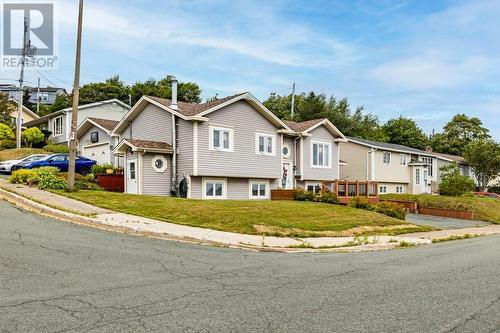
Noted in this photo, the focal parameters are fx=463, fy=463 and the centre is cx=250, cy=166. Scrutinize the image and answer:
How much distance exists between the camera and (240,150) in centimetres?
2820

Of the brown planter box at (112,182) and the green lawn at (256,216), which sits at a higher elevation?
the brown planter box at (112,182)

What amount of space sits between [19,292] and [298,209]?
1550 cm

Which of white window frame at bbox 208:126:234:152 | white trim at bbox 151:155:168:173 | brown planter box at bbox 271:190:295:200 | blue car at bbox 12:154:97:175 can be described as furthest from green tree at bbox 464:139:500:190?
blue car at bbox 12:154:97:175

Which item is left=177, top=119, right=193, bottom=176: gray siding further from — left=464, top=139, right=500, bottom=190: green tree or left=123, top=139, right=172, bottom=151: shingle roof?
left=464, top=139, right=500, bottom=190: green tree

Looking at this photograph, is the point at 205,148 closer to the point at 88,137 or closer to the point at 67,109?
the point at 88,137

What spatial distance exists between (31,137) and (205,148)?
25478mm

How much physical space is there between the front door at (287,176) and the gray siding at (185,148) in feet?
27.6

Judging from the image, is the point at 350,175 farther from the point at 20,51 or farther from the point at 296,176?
the point at 20,51

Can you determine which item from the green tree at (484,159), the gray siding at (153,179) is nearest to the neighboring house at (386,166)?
the green tree at (484,159)

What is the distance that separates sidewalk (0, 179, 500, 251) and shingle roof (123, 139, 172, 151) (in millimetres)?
7816

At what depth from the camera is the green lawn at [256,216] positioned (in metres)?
16.7

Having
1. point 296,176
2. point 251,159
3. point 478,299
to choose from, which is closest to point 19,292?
point 478,299

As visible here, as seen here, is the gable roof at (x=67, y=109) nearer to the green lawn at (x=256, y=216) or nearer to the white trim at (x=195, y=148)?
the white trim at (x=195, y=148)

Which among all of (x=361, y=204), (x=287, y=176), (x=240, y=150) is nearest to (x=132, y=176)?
(x=240, y=150)
